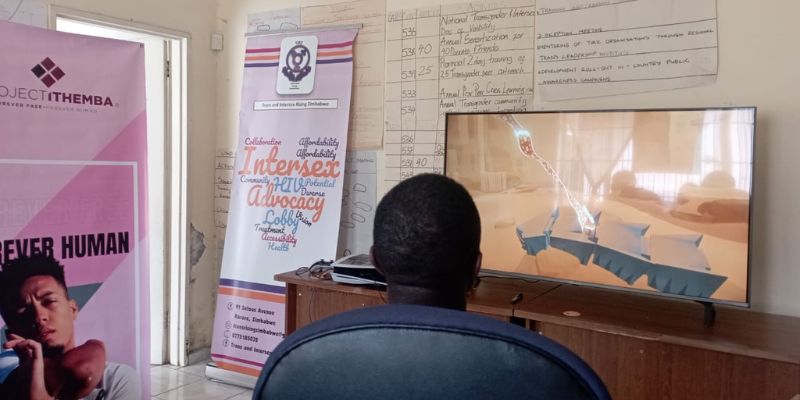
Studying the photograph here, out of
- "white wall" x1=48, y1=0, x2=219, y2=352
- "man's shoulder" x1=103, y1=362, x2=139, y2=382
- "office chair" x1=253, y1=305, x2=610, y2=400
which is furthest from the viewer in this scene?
"white wall" x1=48, y1=0, x2=219, y2=352

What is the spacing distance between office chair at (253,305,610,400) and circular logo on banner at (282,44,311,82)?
2984 mm

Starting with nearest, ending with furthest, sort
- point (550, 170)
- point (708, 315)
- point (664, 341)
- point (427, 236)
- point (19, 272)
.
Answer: point (427, 236)
point (664, 341)
point (708, 315)
point (550, 170)
point (19, 272)

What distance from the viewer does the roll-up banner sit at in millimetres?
3584

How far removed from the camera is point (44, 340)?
115 inches

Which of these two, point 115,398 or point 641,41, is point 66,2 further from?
point 641,41

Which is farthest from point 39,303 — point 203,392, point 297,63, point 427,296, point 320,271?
point 427,296

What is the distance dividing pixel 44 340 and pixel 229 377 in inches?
46.1

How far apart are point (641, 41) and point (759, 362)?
52.7 inches

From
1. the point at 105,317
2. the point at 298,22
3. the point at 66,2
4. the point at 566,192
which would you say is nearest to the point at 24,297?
the point at 105,317

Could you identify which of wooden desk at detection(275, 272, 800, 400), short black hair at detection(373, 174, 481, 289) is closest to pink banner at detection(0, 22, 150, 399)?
wooden desk at detection(275, 272, 800, 400)

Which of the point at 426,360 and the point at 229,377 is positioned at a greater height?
the point at 426,360

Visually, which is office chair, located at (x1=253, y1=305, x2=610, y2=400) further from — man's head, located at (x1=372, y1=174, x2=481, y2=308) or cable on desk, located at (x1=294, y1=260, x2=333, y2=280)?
cable on desk, located at (x1=294, y1=260, x2=333, y2=280)

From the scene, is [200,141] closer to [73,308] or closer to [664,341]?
[73,308]

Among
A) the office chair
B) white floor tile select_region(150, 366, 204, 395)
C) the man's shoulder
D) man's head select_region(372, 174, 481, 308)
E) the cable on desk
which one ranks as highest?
man's head select_region(372, 174, 481, 308)
